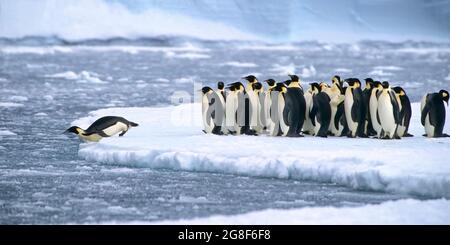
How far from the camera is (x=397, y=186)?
14.9 ft

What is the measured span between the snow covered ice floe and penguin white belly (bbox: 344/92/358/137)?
13 cm

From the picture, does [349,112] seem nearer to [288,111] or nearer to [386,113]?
[386,113]

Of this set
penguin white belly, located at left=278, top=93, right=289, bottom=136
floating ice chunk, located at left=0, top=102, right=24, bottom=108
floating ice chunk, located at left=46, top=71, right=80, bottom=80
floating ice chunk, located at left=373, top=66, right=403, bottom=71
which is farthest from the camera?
floating ice chunk, located at left=373, top=66, right=403, bottom=71

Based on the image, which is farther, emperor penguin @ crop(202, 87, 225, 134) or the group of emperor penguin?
emperor penguin @ crop(202, 87, 225, 134)

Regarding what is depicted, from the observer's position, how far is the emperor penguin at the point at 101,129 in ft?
20.1

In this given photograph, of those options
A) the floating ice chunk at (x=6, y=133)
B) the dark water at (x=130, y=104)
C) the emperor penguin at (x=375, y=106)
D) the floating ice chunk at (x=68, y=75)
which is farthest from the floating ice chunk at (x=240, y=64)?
the emperor penguin at (x=375, y=106)

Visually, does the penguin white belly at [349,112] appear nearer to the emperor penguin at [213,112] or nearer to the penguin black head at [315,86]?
the penguin black head at [315,86]

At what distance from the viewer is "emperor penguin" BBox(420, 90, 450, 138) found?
5902 millimetres

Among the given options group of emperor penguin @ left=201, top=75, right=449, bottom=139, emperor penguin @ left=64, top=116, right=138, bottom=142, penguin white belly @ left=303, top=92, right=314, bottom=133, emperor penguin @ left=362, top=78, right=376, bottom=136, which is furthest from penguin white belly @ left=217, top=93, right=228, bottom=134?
emperor penguin @ left=362, top=78, right=376, bottom=136

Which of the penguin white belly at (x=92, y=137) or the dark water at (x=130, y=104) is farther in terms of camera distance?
the penguin white belly at (x=92, y=137)

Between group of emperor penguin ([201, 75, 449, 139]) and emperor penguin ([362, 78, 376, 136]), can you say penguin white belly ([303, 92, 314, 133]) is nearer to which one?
group of emperor penguin ([201, 75, 449, 139])

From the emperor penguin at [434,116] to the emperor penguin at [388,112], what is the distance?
0.28 metres

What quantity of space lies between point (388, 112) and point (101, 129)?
6.66ft
